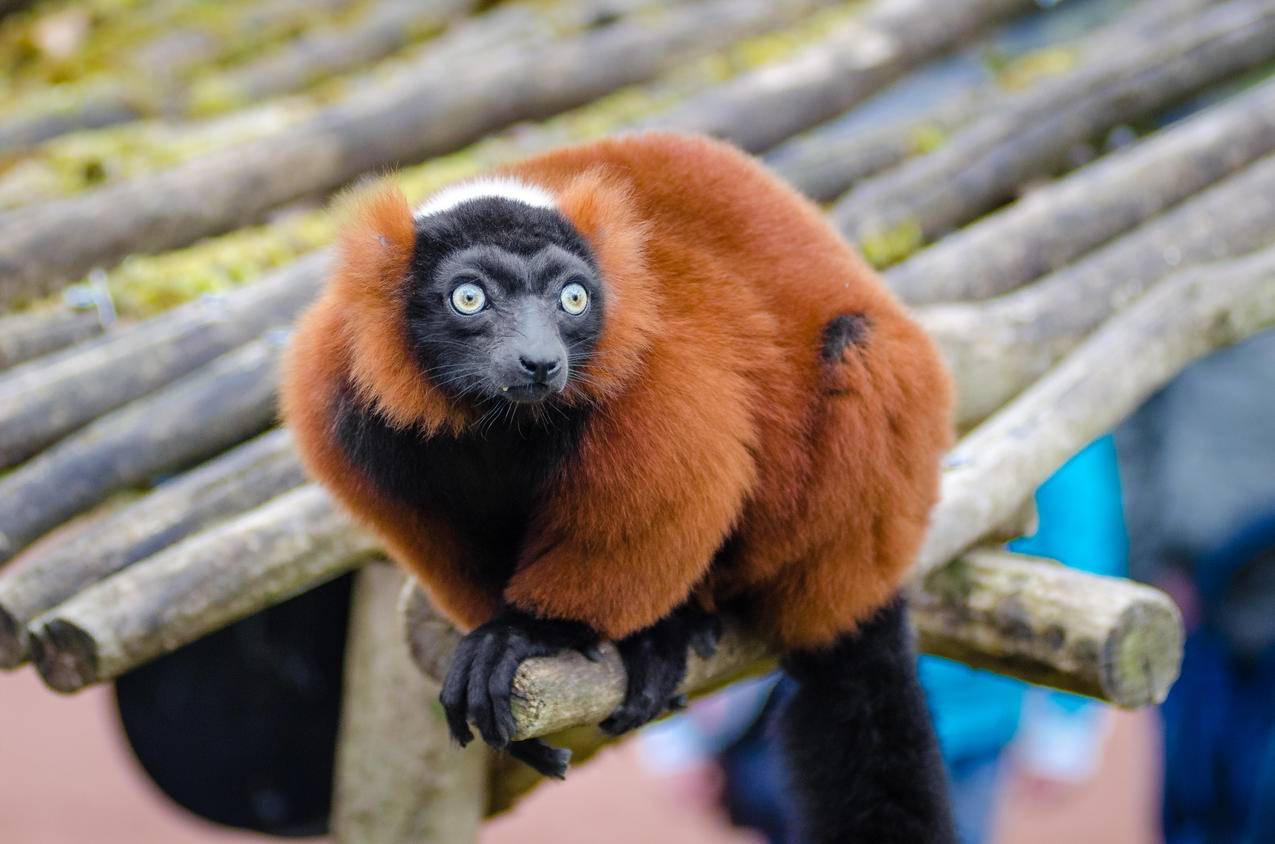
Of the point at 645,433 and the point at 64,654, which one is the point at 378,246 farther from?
the point at 64,654

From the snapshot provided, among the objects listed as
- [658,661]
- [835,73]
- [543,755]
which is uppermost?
[835,73]

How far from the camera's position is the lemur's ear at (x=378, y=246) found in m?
2.26

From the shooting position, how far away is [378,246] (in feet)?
7.48

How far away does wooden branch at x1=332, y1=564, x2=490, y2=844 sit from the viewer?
9.86 ft

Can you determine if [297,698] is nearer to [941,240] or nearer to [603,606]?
[603,606]

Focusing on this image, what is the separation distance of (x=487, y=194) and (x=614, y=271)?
268mm

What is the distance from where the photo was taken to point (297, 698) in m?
3.52

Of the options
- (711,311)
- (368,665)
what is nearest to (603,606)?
(711,311)

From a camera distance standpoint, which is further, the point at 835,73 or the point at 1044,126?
the point at 835,73

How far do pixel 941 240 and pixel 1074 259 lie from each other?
45cm

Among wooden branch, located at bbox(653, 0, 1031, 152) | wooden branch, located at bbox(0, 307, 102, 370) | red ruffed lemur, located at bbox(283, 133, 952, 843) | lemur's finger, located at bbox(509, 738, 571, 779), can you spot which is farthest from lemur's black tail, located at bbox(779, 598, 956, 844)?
wooden branch, located at bbox(653, 0, 1031, 152)

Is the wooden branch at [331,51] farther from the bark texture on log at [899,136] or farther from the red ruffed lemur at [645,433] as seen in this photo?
the red ruffed lemur at [645,433]

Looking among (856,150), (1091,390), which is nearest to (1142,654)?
(1091,390)

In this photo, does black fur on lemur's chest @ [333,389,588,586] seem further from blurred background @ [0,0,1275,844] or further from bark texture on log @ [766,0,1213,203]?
bark texture on log @ [766,0,1213,203]
